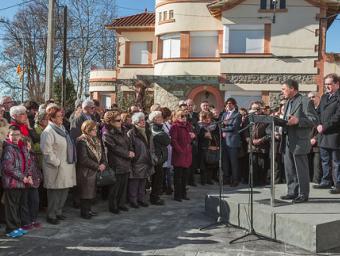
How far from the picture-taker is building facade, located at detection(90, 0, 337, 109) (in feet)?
73.2

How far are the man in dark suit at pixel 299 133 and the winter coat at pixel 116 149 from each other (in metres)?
2.79

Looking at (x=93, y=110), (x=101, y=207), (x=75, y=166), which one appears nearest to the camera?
(x=75, y=166)

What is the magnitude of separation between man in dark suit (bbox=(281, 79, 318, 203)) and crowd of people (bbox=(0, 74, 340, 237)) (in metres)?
0.02

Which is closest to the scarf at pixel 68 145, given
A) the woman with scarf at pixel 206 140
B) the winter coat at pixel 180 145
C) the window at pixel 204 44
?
the winter coat at pixel 180 145

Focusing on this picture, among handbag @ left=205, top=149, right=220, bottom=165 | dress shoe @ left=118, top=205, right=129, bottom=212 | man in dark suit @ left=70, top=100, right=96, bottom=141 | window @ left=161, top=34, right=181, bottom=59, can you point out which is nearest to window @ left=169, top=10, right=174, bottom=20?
window @ left=161, top=34, right=181, bottom=59

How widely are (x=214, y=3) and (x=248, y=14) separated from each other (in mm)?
1886

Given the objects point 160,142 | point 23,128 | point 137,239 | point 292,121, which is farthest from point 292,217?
point 23,128

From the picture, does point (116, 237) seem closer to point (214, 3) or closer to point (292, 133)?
point (292, 133)

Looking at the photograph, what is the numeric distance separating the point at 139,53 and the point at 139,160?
20.9 m

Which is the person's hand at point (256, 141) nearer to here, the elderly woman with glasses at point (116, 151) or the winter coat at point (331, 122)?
the winter coat at point (331, 122)

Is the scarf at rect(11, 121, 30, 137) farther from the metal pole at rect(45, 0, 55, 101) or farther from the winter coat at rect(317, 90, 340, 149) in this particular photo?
the metal pole at rect(45, 0, 55, 101)

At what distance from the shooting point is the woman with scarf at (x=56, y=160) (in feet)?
22.0

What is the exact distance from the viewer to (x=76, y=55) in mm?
38250

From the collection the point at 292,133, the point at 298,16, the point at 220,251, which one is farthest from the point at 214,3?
the point at 220,251
